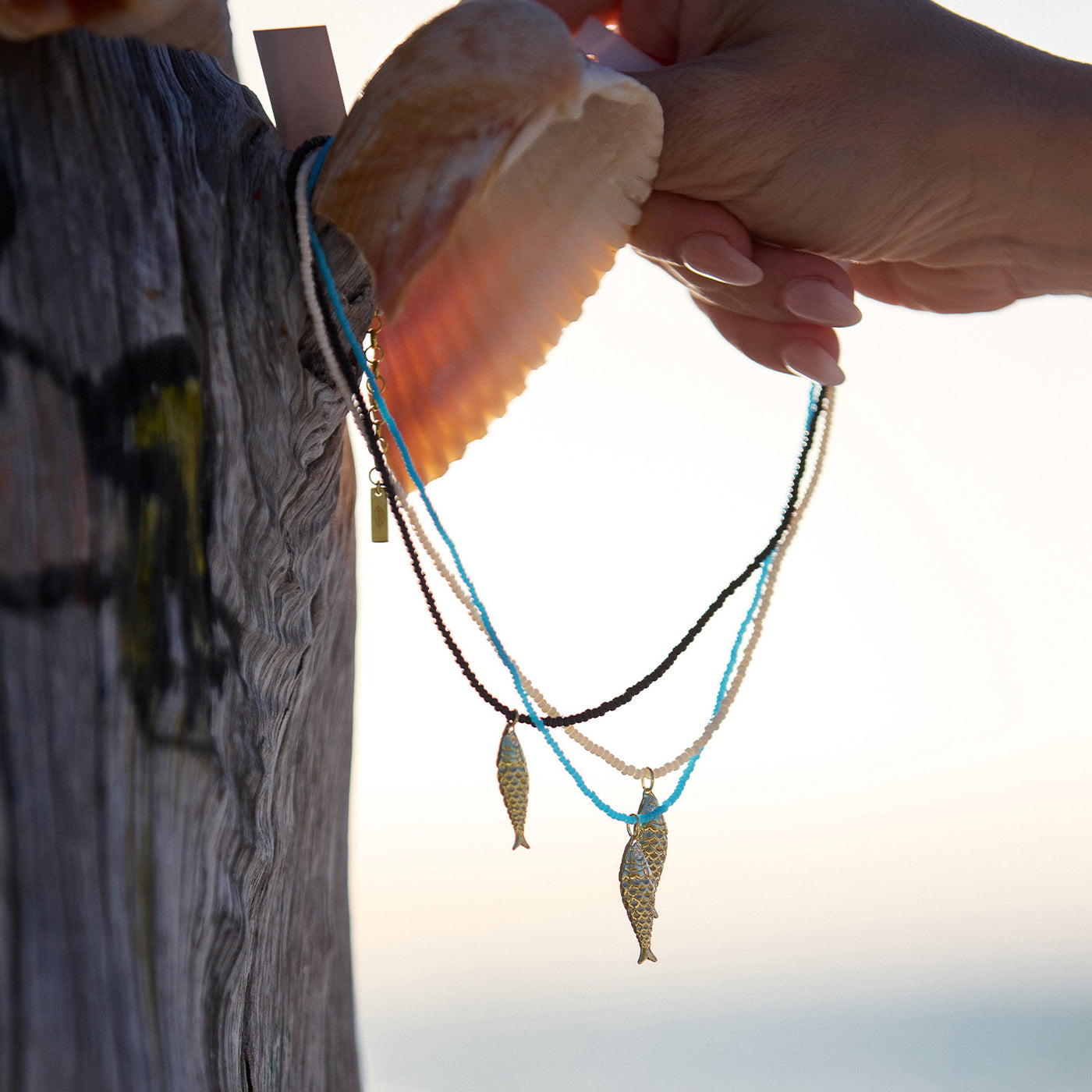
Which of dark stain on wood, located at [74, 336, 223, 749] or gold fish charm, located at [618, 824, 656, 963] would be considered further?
gold fish charm, located at [618, 824, 656, 963]

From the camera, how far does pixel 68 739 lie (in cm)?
57

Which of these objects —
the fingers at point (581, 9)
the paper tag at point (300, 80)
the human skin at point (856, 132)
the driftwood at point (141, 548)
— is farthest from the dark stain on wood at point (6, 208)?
the fingers at point (581, 9)

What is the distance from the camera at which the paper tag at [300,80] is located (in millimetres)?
883

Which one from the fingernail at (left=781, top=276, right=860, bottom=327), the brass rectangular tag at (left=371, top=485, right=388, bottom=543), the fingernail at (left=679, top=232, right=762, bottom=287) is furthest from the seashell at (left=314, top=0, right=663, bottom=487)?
the fingernail at (left=781, top=276, right=860, bottom=327)

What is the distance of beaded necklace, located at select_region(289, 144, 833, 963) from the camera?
0.84 meters

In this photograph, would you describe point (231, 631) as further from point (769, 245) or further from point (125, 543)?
point (769, 245)

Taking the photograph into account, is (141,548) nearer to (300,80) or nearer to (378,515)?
(378,515)

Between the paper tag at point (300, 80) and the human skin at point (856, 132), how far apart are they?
286 mm

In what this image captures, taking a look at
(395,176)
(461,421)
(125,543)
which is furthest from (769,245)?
(125,543)

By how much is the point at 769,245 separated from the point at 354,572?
56 centimetres

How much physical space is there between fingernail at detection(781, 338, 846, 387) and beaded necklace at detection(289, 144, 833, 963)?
17 mm

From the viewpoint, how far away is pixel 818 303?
1133mm

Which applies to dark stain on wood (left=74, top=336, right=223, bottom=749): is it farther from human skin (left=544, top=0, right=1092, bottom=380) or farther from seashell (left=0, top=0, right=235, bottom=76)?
human skin (left=544, top=0, right=1092, bottom=380)

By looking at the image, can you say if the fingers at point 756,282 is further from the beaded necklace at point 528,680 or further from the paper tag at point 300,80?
the paper tag at point 300,80
